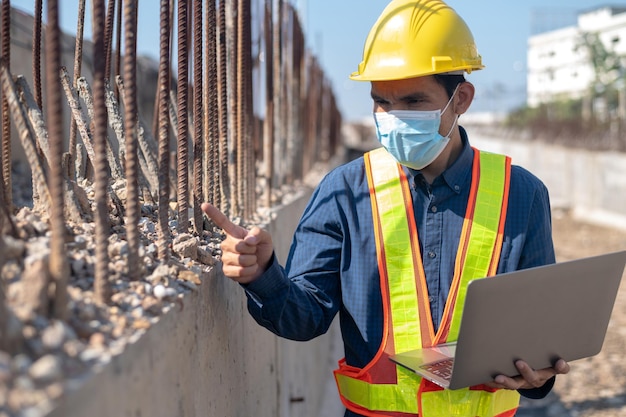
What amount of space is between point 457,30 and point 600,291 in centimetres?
109

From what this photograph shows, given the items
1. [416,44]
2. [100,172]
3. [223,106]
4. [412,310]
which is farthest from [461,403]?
[223,106]

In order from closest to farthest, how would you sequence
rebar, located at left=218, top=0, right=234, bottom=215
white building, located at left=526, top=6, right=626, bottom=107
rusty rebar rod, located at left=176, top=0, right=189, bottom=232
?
rusty rebar rod, located at left=176, top=0, right=189, bottom=232 < rebar, located at left=218, top=0, right=234, bottom=215 < white building, located at left=526, top=6, right=626, bottom=107

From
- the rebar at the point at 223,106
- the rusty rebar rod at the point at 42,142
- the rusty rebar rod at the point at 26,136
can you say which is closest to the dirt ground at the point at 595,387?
the rebar at the point at 223,106

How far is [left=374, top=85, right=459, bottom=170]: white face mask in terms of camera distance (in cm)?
287

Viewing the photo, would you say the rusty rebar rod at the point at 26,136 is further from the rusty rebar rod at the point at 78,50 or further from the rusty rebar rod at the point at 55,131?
the rusty rebar rod at the point at 78,50

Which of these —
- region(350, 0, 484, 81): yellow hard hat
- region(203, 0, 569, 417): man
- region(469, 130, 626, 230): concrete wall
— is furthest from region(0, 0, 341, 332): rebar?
region(469, 130, 626, 230): concrete wall

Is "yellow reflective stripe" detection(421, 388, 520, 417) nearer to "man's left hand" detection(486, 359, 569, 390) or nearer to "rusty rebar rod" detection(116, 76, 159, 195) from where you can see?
"man's left hand" detection(486, 359, 569, 390)

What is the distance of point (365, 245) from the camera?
8.99ft

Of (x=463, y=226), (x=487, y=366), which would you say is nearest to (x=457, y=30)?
(x=463, y=226)

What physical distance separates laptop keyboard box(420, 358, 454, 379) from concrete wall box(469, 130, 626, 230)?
14.5m

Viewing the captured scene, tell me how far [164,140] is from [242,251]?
49 centimetres

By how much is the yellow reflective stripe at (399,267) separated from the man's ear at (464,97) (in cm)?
43

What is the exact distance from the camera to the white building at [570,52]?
30.5 metres

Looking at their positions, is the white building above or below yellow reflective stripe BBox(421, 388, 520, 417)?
above
